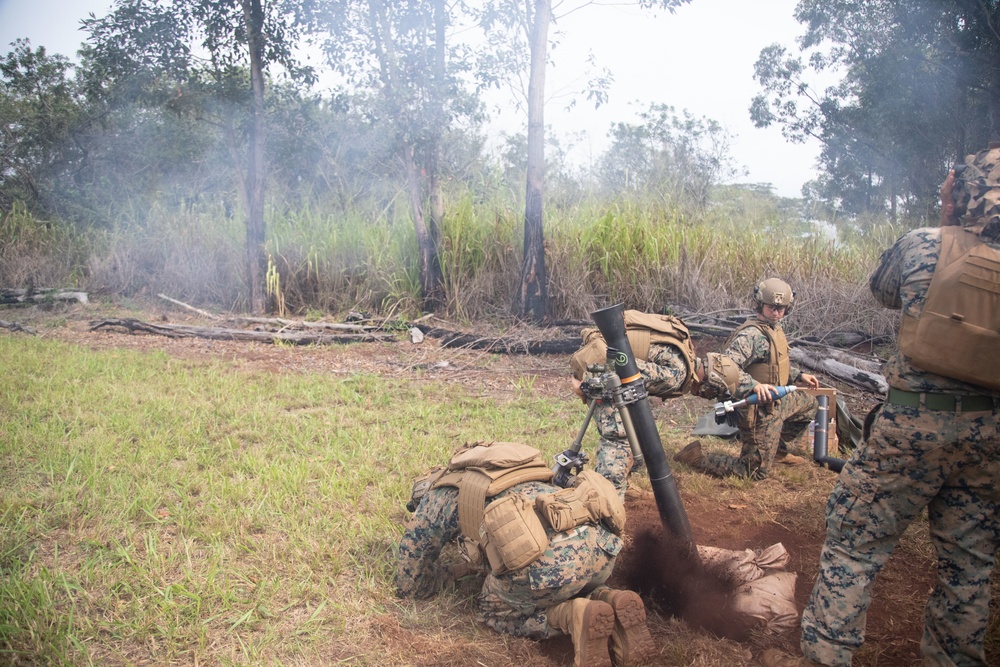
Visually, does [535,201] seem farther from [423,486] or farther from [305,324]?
[423,486]

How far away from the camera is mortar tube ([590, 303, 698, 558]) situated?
3473 millimetres

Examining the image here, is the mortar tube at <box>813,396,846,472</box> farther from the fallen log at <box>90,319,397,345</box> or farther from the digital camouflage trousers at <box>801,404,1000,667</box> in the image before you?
the fallen log at <box>90,319,397,345</box>

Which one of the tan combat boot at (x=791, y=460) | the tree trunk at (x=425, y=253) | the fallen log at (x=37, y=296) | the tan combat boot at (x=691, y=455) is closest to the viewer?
the tan combat boot at (x=691, y=455)

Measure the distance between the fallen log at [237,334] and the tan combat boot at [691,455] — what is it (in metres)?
5.15

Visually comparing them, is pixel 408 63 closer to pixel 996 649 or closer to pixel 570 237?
pixel 570 237

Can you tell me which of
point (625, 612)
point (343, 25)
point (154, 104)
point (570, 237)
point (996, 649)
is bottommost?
point (996, 649)

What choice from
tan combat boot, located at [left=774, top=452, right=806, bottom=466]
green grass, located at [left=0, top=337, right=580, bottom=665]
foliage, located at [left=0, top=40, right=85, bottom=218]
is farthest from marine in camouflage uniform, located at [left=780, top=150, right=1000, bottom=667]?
foliage, located at [left=0, top=40, right=85, bottom=218]

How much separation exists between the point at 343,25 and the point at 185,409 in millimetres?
6960

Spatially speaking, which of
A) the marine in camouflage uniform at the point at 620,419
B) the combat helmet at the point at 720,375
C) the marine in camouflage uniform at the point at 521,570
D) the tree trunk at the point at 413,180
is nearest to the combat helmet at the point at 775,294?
the combat helmet at the point at 720,375

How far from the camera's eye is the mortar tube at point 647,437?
11.4ft

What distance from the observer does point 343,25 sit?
1064 centimetres

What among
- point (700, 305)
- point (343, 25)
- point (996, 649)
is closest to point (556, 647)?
point (996, 649)

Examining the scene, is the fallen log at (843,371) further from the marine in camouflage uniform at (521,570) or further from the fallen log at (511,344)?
the marine in camouflage uniform at (521,570)

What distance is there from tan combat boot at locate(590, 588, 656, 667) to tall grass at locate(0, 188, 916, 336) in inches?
262
